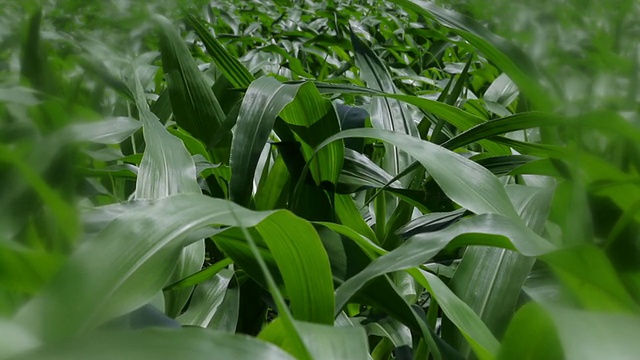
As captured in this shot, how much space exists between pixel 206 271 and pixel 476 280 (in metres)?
0.16

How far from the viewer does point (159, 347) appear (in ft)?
0.71

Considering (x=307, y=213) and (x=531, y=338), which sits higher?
(x=531, y=338)

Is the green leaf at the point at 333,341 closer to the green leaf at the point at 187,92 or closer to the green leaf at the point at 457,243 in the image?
the green leaf at the point at 457,243

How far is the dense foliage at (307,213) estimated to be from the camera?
0.25 metres

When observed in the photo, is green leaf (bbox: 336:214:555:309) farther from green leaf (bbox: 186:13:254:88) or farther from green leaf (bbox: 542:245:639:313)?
green leaf (bbox: 186:13:254:88)

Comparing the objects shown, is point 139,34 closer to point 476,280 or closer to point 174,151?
point 174,151

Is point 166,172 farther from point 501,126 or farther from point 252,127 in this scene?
point 501,126

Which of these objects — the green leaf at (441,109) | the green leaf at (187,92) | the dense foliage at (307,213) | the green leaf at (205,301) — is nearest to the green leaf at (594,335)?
the dense foliage at (307,213)

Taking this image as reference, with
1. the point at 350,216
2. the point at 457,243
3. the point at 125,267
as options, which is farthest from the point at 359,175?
the point at 125,267

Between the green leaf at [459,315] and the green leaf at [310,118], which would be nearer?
the green leaf at [459,315]

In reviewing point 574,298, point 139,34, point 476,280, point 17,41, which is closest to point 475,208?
point 476,280

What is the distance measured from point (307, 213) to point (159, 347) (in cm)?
36

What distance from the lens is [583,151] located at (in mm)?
372

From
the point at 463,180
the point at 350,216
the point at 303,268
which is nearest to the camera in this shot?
the point at 303,268
